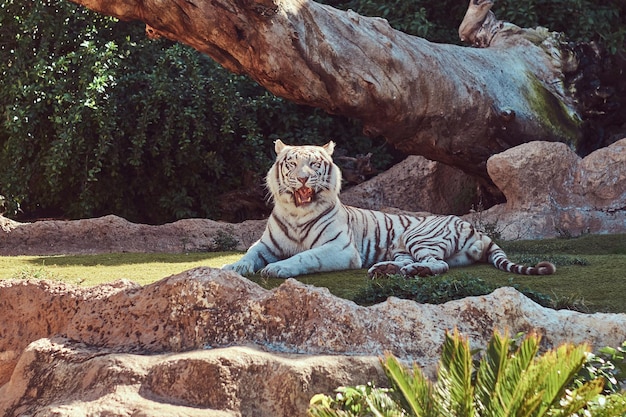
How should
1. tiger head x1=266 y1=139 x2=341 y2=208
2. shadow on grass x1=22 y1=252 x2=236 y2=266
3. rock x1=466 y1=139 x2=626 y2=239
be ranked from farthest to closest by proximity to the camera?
rock x1=466 y1=139 x2=626 y2=239 → shadow on grass x1=22 y1=252 x2=236 y2=266 → tiger head x1=266 y1=139 x2=341 y2=208

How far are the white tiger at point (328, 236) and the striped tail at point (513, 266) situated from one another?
0.04ft

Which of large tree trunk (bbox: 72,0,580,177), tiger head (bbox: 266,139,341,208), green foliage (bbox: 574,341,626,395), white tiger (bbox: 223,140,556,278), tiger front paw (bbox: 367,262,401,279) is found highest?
large tree trunk (bbox: 72,0,580,177)

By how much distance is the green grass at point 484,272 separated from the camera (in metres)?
5.95

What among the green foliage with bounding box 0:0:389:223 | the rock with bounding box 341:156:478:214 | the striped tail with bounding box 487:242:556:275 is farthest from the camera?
the rock with bounding box 341:156:478:214

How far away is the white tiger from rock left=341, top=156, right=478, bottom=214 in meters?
5.05

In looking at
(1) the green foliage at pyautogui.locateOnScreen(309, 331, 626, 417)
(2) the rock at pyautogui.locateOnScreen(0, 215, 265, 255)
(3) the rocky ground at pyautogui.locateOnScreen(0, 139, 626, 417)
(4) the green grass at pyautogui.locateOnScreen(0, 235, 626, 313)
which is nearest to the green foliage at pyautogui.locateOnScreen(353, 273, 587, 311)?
(4) the green grass at pyautogui.locateOnScreen(0, 235, 626, 313)

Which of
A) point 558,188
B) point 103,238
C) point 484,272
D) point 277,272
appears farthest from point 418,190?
point 277,272

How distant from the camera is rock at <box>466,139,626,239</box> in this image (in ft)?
34.8

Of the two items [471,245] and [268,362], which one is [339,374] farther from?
[471,245]

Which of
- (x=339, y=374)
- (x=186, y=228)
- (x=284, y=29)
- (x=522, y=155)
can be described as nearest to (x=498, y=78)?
(x=522, y=155)

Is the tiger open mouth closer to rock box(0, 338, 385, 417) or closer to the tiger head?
the tiger head

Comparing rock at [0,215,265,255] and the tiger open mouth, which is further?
rock at [0,215,265,255]

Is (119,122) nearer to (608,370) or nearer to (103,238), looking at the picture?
(103,238)

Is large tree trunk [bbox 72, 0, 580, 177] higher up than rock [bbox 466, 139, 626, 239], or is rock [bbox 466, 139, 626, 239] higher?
large tree trunk [bbox 72, 0, 580, 177]
